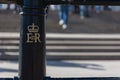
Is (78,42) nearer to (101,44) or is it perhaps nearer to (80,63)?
(101,44)

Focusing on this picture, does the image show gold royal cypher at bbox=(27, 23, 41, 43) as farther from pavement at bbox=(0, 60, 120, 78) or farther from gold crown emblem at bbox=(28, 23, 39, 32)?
pavement at bbox=(0, 60, 120, 78)

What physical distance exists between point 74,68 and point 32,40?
543 cm

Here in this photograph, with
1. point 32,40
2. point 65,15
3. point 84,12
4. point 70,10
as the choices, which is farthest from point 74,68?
point 70,10

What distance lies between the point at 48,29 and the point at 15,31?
1265mm

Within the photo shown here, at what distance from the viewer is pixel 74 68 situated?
10.1m

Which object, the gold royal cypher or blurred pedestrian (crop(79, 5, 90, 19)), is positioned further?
blurred pedestrian (crop(79, 5, 90, 19))

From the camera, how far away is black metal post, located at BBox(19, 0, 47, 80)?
15.5ft

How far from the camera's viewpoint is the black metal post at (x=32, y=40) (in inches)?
186

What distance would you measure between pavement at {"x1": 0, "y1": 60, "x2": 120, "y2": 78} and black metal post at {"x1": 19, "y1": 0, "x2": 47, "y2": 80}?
373cm

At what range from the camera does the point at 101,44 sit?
12.7 metres

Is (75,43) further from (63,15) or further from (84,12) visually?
(84,12)

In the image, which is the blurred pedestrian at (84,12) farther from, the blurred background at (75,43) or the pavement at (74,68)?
the pavement at (74,68)

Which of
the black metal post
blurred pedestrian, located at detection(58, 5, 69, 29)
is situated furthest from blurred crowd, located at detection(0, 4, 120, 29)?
the black metal post

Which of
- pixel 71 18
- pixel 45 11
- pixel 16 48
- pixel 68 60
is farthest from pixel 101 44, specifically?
pixel 45 11
